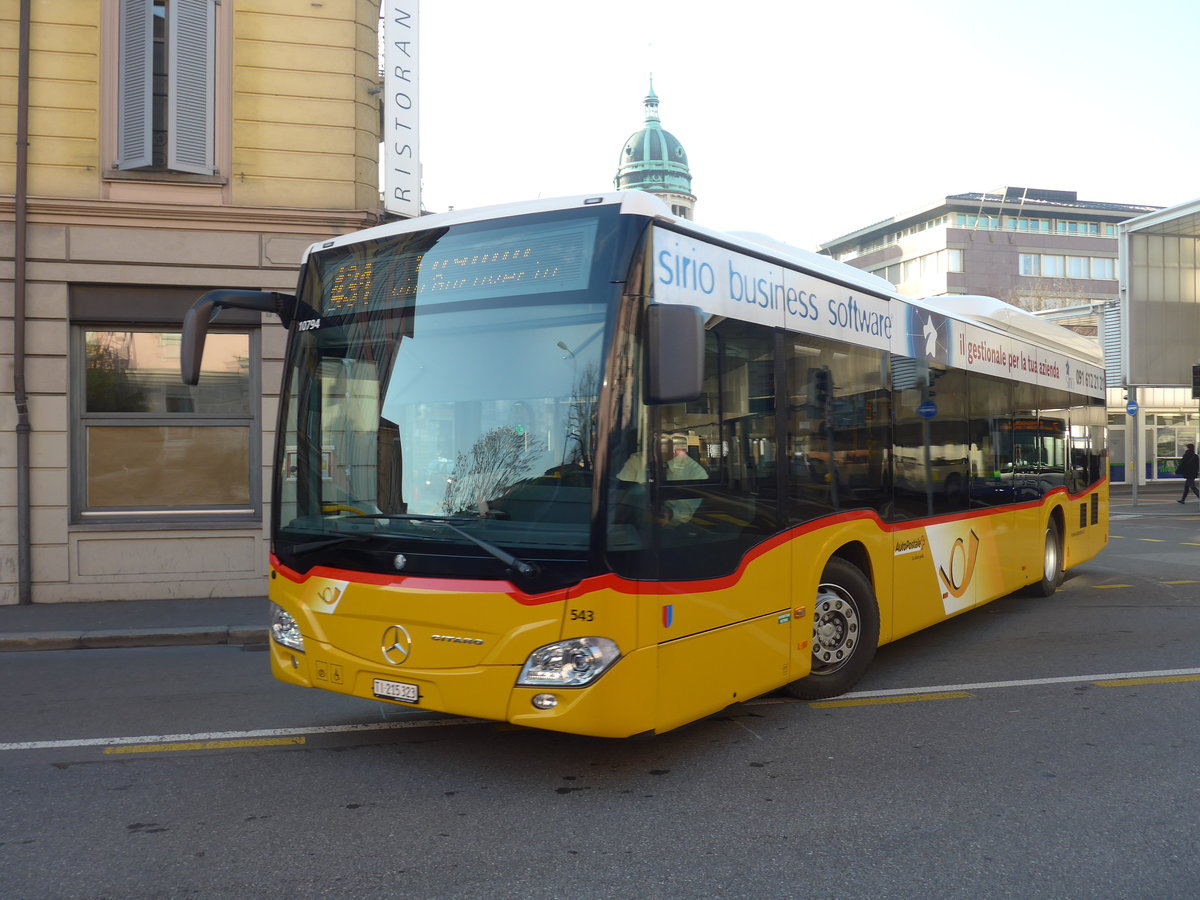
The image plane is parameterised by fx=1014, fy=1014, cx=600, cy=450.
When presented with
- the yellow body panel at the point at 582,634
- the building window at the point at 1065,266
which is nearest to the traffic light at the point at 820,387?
the yellow body panel at the point at 582,634

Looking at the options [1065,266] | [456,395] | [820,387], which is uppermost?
[1065,266]

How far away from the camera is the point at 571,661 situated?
4387mm

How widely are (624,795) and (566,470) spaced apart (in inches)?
58.7

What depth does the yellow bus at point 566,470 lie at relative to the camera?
4.40 metres

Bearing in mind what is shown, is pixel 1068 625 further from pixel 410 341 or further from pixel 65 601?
pixel 65 601

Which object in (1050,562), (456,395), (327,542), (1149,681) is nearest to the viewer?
(456,395)

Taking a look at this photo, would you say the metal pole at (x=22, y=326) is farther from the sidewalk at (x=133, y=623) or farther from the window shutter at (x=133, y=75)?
the window shutter at (x=133, y=75)

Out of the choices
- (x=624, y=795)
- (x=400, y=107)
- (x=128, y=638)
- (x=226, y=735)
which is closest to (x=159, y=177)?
(x=400, y=107)

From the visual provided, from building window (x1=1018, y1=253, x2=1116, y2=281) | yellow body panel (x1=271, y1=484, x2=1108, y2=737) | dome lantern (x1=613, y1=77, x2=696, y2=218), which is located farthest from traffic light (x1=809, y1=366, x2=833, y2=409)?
dome lantern (x1=613, y1=77, x2=696, y2=218)

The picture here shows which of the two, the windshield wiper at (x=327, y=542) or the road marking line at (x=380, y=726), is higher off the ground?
the windshield wiper at (x=327, y=542)

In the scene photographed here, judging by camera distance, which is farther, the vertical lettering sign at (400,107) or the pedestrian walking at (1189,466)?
the pedestrian walking at (1189,466)

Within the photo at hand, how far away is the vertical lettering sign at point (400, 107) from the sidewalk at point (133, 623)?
5096 mm

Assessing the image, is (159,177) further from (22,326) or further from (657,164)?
(657,164)

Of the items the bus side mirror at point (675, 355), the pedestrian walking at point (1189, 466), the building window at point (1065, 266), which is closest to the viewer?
the bus side mirror at point (675, 355)
